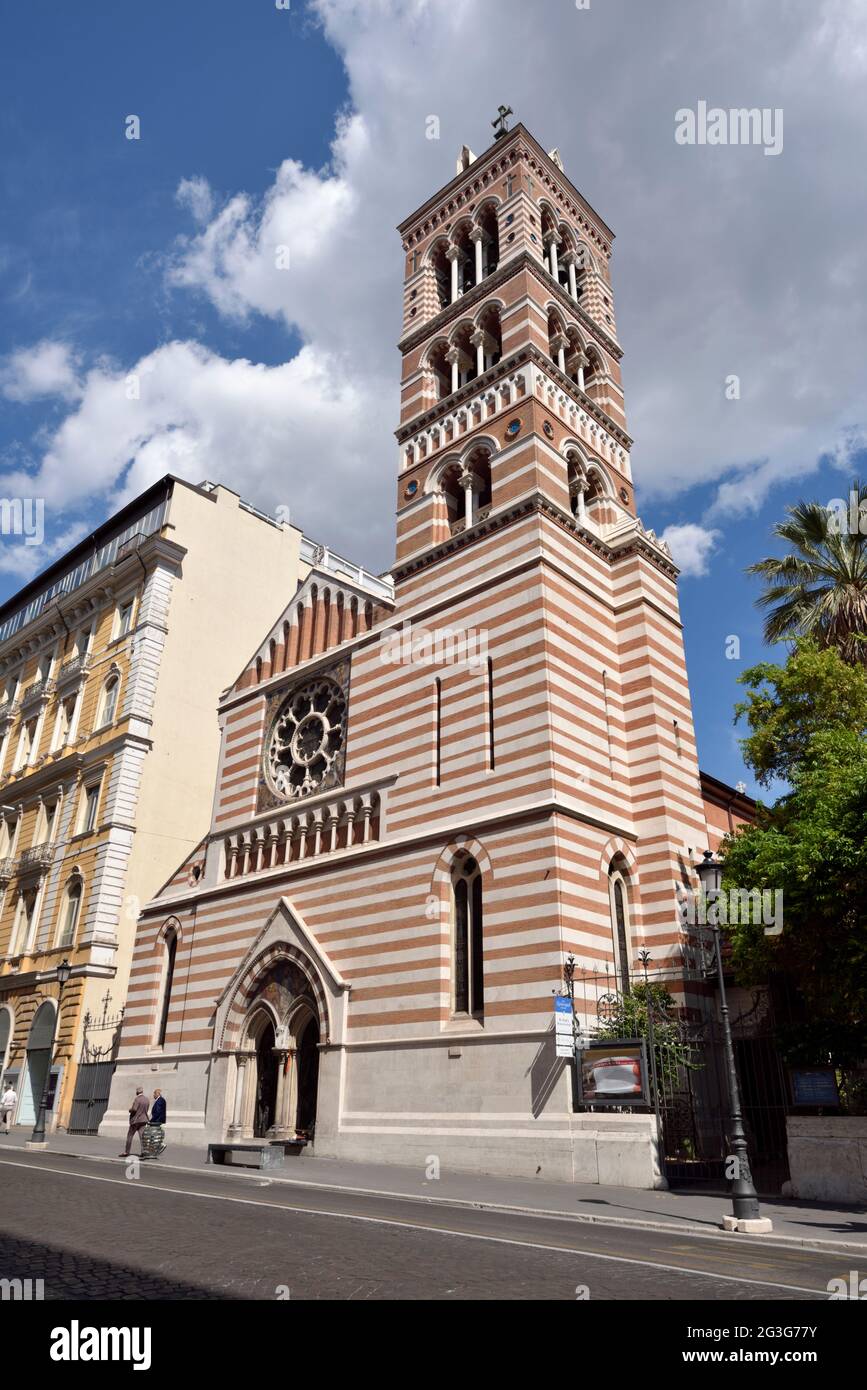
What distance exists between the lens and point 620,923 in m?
20.9

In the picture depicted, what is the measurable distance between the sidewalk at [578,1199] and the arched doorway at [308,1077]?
2.32 meters

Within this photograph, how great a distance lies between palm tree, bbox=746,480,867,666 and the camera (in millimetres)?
22719

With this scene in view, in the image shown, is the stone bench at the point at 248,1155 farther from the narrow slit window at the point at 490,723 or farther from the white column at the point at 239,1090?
the narrow slit window at the point at 490,723

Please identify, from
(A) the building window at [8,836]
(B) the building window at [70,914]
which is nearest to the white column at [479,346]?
(B) the building window at [70,914]

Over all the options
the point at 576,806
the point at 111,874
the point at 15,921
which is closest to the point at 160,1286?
the point at 576,806

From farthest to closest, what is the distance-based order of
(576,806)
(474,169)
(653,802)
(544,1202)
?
(474,169)
(653,802)
(576,806)
(544,1202)

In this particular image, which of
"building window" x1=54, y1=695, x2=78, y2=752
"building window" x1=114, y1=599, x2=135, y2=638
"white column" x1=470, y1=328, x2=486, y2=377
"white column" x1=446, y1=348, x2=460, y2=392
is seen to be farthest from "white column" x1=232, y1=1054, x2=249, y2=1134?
"white column" x1=470, y1=328, x2=486, y2=377

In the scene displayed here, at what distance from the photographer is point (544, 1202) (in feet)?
44.4

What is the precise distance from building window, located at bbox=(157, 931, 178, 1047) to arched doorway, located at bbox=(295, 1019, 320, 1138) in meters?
5.89

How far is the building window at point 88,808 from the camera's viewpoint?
35022mm

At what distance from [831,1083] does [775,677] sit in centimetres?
Answer: 955
